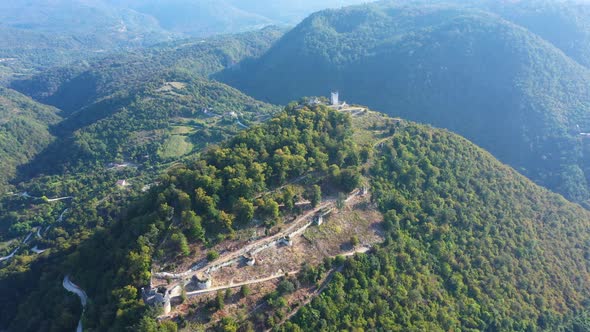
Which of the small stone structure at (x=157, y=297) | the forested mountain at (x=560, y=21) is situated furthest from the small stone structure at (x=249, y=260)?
the forested mountain at (x=560, y=21)

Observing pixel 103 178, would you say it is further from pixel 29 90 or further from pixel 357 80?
pixel 29 90

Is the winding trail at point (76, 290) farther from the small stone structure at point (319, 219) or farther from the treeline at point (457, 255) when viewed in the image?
the small stone structure at point (319, 219)

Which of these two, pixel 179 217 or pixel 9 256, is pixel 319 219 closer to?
pixel 179 217

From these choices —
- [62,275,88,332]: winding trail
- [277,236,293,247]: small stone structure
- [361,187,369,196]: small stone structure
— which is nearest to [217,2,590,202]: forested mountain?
[361,187,369,196]: small stone structure

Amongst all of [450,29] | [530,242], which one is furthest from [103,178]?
[450,29]

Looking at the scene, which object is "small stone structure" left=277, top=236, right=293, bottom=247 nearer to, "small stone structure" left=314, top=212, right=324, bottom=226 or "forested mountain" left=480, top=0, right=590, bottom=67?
"small stone structure" left=314, top=212, right=324, bottom=226

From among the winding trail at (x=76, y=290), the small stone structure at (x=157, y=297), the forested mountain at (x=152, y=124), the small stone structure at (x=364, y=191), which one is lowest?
the forested mountain at (x=152, y=124)

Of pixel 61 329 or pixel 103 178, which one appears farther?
pixel 103 178
